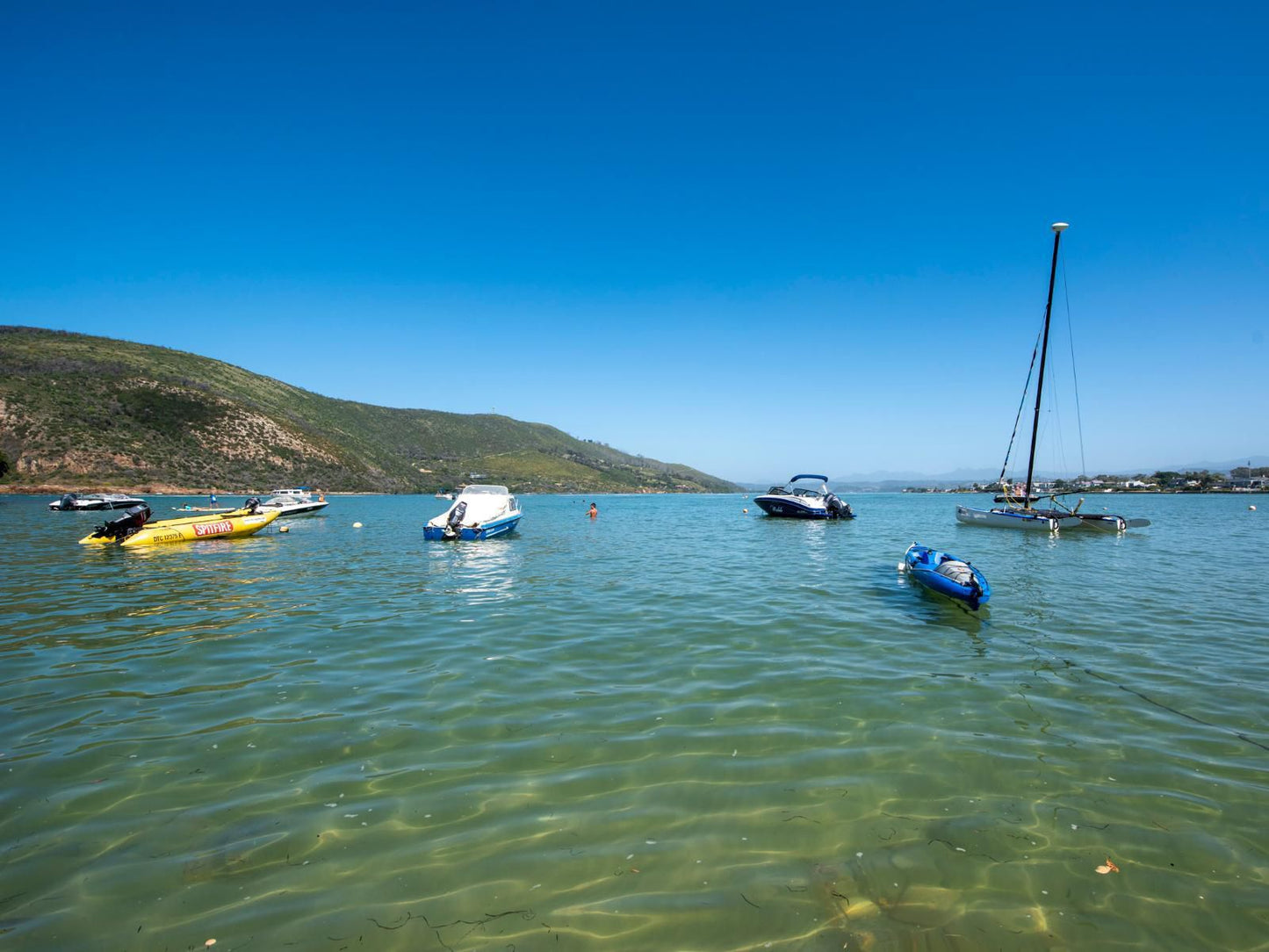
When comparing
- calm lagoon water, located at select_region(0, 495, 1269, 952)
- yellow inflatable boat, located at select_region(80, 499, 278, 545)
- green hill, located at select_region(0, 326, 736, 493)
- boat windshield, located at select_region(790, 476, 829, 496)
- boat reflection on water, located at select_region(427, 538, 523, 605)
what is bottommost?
boat reflection on water, located at select_region(427, 538, 523, 605)

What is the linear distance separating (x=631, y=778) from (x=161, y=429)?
119 m

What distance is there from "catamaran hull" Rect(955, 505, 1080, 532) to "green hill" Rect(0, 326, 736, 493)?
10047 cm

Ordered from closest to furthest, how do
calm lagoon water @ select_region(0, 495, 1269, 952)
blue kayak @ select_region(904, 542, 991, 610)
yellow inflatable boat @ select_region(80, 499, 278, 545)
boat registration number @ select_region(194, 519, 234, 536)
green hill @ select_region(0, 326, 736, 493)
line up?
calm lagoon water @ select_region(0, 495, 1269, 952) < blue kayak @ select_region(904, 542, 991, 610) < yellow inflatable boat @ select_region(80, 499, 278, 545) < boat registration number @ select_region(194, 519, 234, 536) < green hill @ select_region(0, 326, 736, 493)

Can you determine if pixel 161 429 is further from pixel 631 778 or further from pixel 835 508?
pixel 631 778

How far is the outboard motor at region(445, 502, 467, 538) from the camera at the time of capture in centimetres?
3119

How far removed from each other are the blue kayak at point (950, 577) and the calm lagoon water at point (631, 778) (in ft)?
1.99

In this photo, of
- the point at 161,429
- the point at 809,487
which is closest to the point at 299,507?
the point at 809,487

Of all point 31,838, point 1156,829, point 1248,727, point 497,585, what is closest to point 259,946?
point 31,838

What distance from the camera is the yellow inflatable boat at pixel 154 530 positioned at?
2761 cm

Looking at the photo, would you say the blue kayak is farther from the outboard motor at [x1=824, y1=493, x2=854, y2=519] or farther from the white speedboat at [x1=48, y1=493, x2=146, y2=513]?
the white speedboat at [x1=48, y1=493, x2=146, y2=513]

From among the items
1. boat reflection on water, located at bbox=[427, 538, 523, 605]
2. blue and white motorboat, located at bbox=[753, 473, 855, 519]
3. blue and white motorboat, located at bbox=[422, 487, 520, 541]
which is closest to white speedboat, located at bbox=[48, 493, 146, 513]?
blue and white motorboat, located at bbox=[422, 487, 520, 541]

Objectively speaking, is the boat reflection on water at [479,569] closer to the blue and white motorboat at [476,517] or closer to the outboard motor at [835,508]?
the blue and white motorboat at [476,517]

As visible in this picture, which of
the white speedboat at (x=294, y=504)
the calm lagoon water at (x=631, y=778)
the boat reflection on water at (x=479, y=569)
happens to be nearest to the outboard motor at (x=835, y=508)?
the boat reflection on water at (x=479, y=569)

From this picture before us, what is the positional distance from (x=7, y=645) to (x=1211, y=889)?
1768 centimetres
